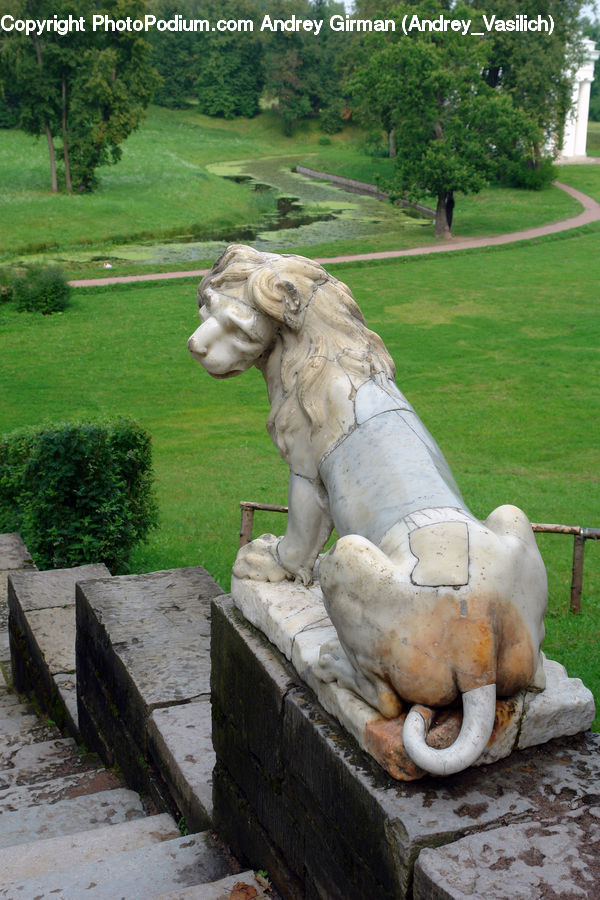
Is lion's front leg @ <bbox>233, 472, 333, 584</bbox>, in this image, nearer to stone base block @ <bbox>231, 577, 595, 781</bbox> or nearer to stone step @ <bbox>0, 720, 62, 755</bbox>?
stone base block @ <bbox>231, 577, 595, 781</bbox>

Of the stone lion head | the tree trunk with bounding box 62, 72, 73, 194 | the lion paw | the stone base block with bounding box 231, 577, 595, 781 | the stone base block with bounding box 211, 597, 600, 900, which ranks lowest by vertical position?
the stone base block with bounding box 211, 597, 600, 900

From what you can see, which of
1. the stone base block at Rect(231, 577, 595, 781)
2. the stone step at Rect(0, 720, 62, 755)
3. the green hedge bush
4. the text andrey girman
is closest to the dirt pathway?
the text andrey girman

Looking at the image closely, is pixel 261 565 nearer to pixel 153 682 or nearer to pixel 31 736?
pixel 153 682

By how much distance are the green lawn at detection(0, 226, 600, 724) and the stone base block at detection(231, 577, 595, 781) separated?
2.54m

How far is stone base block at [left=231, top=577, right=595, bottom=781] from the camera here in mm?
2082

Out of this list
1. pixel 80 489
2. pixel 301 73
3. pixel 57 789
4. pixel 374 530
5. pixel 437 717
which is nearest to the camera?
pixel 437 717

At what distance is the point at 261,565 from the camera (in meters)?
2.88

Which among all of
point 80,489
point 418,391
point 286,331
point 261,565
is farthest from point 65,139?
point 261,565

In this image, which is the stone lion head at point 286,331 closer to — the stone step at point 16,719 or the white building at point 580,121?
the stone step at point 16,719

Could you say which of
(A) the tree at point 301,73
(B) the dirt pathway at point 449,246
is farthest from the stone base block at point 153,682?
(A) the tree at point 301,73

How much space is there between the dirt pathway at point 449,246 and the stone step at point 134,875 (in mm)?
19458

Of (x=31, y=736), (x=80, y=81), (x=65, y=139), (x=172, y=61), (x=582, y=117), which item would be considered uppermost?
(x=172, y=61)

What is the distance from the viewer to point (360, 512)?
243 centimetres

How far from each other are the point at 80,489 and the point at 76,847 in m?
4.08
